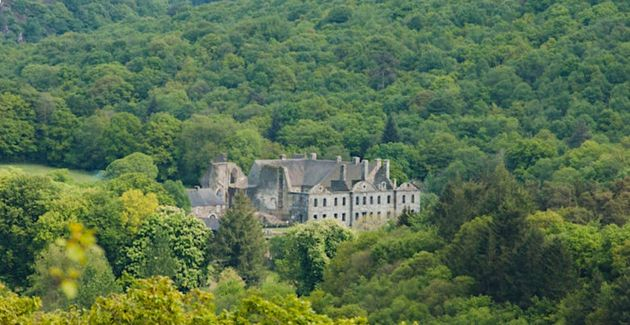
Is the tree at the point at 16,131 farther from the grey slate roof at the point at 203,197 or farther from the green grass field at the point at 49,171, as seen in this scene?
the grey slate roof at the point at 203,197

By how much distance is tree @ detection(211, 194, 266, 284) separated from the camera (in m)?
71.4

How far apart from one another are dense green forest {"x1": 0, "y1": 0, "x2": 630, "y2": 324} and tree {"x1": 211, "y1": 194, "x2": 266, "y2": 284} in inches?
3.8

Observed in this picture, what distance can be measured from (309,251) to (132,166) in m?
29.1

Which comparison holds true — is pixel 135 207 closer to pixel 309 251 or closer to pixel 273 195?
pixel 309 251

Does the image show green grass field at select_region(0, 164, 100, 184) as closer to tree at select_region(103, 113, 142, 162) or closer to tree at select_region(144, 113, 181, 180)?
tree at select_region(103, 113, 142, 162)

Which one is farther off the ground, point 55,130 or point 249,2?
point 249,2

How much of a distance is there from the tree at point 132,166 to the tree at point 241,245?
2387 centimetres

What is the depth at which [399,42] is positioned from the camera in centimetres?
13588

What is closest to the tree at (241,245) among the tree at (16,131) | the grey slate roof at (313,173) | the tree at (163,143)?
the grey slate roof at (313,173)

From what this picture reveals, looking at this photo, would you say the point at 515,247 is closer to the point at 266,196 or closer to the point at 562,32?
the point at 266,196

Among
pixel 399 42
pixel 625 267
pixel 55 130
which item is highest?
pixel 399 42

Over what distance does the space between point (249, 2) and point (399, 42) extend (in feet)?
137

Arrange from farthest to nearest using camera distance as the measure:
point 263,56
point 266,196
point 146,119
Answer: point 263,56 < point 146,119 < point 266,196

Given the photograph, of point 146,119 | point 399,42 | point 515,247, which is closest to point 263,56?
point 399,42
